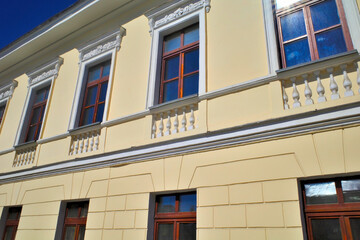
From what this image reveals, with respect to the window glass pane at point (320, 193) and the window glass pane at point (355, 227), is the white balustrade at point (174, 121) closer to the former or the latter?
the window glass pane at point (320, 193)

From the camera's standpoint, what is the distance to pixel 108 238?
5.26 meters

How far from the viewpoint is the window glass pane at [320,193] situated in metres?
3.73

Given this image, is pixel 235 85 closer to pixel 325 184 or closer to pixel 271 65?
pixel 271 65

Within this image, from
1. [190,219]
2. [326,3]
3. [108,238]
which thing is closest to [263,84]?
[326,3]

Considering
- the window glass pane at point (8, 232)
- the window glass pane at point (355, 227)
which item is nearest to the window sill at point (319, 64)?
the window glass pane at point (355, 227)

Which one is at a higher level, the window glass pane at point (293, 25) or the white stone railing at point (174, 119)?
the window glass pane at point (293, 25)

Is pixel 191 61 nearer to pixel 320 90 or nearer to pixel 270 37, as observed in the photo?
pixel 270 37

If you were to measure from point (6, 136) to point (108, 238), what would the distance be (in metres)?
5.46

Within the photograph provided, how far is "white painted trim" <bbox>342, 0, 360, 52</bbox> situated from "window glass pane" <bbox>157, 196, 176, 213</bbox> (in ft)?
11.6

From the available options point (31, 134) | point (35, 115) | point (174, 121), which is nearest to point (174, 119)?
point (174, 121)

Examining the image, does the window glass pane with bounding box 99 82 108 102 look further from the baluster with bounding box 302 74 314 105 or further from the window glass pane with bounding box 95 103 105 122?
the baluster with bounding box 302 74 314 105

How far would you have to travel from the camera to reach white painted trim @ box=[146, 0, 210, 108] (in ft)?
18.0

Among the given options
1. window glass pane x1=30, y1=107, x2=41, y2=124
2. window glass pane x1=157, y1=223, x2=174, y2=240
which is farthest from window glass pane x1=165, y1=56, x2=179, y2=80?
window glass pane x1=30, y1=107, x2=41, y2=124

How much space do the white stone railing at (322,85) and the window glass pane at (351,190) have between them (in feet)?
3.52
